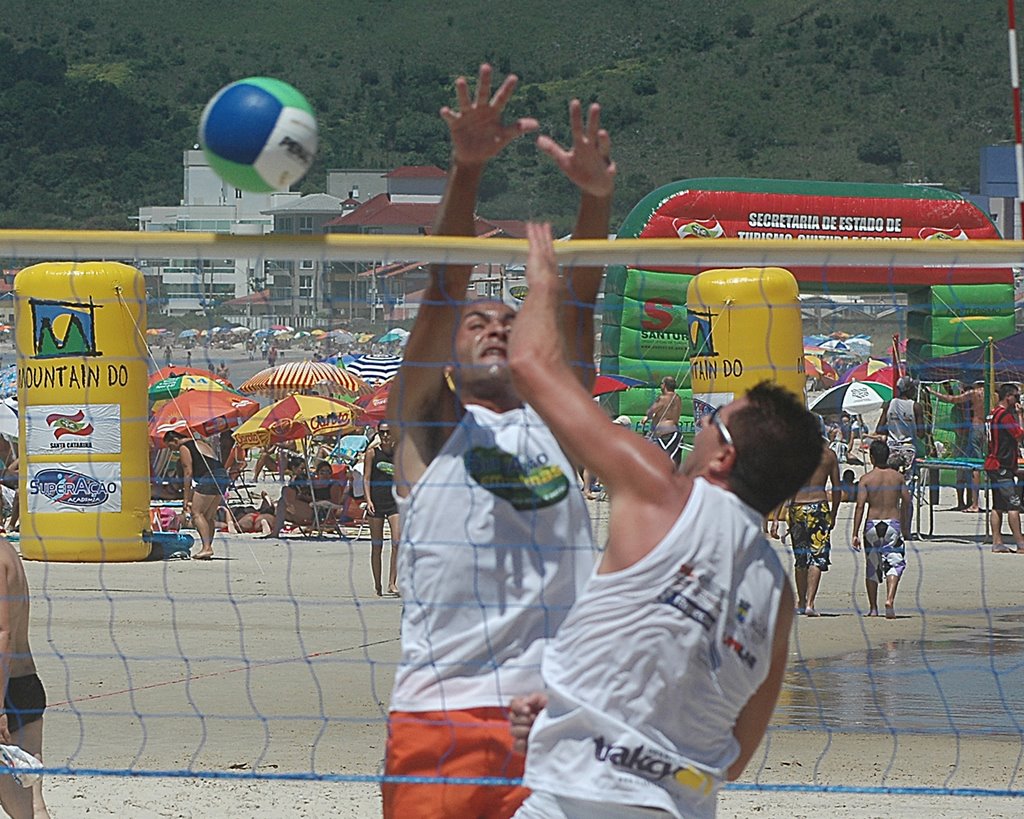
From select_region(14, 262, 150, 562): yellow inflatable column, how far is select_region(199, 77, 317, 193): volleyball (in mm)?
8628

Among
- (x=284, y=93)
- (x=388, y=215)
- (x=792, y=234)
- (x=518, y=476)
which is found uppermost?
(x=388, y=215)

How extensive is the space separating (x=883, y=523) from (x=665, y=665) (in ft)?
25.4

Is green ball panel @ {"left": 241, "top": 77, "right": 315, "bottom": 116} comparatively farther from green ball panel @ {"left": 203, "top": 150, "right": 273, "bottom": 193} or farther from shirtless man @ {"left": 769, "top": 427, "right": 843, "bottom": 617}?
shirtless man @ {"left": 769, "top": 427, "right": 843, "bottom": 617}

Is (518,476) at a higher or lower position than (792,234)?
lower

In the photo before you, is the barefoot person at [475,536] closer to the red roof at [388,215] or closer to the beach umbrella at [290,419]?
the beach umbrella at [290,419]

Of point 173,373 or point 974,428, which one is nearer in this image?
point 974,428

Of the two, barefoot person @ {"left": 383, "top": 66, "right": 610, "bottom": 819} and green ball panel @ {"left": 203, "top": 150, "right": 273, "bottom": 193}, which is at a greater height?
green ball panel @ {"left": 203, "top": 150, "right": 273, "bottom": 193}

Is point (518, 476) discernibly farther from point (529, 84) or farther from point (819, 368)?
point (529, 84)

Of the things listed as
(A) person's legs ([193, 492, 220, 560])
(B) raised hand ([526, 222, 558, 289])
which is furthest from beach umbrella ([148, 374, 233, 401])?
(B) raised hand ([526, 222, 558, 289])

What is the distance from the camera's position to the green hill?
12488cm

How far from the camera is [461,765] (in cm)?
316

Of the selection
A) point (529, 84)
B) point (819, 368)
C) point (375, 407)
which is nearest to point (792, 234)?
point (375, 407)

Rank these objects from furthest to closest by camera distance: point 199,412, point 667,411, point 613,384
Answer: point 613,384
point 199,412
point 667,411

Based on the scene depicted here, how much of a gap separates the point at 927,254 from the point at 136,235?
184cm
